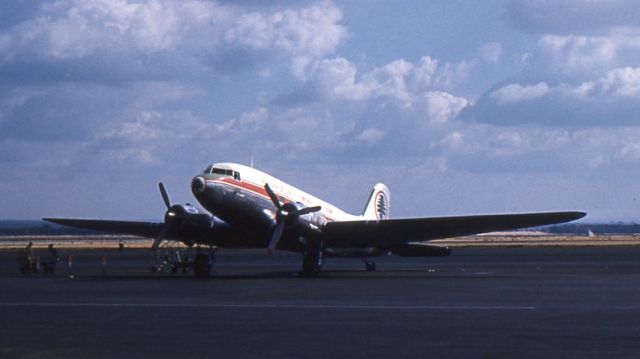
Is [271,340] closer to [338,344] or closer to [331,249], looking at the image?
[338,344]

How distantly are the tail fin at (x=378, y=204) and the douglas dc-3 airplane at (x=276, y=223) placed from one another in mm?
12543

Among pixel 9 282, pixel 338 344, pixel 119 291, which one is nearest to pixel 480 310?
pixel 338 344

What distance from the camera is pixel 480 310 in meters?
23.8

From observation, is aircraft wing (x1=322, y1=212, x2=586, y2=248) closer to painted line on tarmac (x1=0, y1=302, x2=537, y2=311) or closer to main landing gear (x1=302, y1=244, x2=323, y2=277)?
main landing gear (x1=302, y1=244, x2=323, y2=277)

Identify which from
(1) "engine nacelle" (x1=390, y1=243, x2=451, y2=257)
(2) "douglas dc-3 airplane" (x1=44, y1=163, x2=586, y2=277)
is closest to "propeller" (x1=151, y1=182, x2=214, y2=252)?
(2) "douglas dc-3 airplane" (x1=44, y1=163, x2=586, y2=277)

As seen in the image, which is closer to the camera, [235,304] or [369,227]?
[235,304]

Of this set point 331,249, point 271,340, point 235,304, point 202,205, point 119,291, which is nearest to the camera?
point 271,340

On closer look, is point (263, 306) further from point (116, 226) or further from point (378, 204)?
point (378, 204)

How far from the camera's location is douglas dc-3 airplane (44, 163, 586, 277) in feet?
134

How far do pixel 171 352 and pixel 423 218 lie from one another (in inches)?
1055

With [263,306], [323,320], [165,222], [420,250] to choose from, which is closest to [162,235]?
[165,222]

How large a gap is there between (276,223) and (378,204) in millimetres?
17847

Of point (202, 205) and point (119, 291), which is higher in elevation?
point (202, 205)

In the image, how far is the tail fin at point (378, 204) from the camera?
5838 cm
